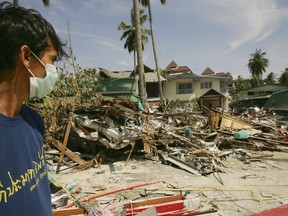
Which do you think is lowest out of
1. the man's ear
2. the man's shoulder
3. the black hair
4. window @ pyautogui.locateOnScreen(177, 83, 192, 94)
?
the man's shoulder

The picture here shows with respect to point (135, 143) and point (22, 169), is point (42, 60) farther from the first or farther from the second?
point (135, 143)

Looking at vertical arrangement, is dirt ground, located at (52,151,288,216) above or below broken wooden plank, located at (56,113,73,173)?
below

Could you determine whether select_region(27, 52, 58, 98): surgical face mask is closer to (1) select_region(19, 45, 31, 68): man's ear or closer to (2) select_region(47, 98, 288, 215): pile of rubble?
(1) select_region(19, 45, 31, 68): man's ear

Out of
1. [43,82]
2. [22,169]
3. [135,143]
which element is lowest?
[135,143]

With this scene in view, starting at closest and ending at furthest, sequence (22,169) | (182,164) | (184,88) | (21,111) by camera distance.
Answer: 1. (22,169)
2. (21,111)
3. (182,164)
4. (184,88)

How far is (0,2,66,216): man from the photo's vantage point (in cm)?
122

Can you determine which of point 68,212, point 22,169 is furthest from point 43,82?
point 68,212

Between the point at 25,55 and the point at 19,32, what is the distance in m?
0.12

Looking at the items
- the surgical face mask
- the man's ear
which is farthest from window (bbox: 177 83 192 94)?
the man's ear

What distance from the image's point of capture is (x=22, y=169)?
4.20 feet

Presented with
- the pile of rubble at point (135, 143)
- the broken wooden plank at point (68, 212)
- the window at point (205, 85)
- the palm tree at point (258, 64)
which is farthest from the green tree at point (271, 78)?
the broken wooden plank at point (68, 212)

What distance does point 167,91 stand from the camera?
117 feet

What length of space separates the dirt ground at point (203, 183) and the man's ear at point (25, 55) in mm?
4623

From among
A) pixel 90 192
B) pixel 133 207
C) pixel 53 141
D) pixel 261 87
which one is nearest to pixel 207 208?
pixel 133 207
